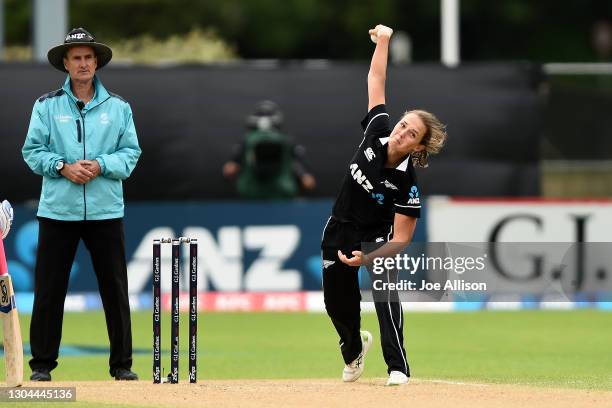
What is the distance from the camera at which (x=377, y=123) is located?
10.0m

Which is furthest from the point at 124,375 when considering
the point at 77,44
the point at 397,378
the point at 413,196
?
the point at 413,196

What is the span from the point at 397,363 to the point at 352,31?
36.0 m

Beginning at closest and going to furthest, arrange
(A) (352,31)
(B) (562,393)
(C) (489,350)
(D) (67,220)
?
(B) (562,393) < (D) (67,220) < (C) (489,350) < (A) (352,31)

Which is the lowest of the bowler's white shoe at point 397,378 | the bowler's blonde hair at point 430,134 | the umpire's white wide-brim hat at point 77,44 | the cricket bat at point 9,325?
the bowler's white shoe at point 397,378

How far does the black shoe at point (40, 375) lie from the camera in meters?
10.5

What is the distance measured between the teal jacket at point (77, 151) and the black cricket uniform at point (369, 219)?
1.51 m

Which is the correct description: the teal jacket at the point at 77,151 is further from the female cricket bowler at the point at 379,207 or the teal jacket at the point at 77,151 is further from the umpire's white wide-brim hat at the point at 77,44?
the female cricket bowler at the point at 379,207

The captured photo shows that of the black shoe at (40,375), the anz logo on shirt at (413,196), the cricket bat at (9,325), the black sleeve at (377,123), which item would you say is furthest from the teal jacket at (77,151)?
the anz logo on shirt at (413,196)

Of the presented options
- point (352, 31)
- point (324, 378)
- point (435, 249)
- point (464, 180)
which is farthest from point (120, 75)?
point (352, 31)

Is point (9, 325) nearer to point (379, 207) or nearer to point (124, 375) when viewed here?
point (124, 375)

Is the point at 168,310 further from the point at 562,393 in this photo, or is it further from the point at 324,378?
the point at 562,393

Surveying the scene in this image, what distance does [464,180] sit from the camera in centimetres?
1800

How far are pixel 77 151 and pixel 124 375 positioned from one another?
1.51 metres

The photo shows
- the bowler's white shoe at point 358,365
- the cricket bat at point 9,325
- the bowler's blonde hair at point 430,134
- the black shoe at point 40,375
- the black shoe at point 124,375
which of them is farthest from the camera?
the black shoe at point 124,375
